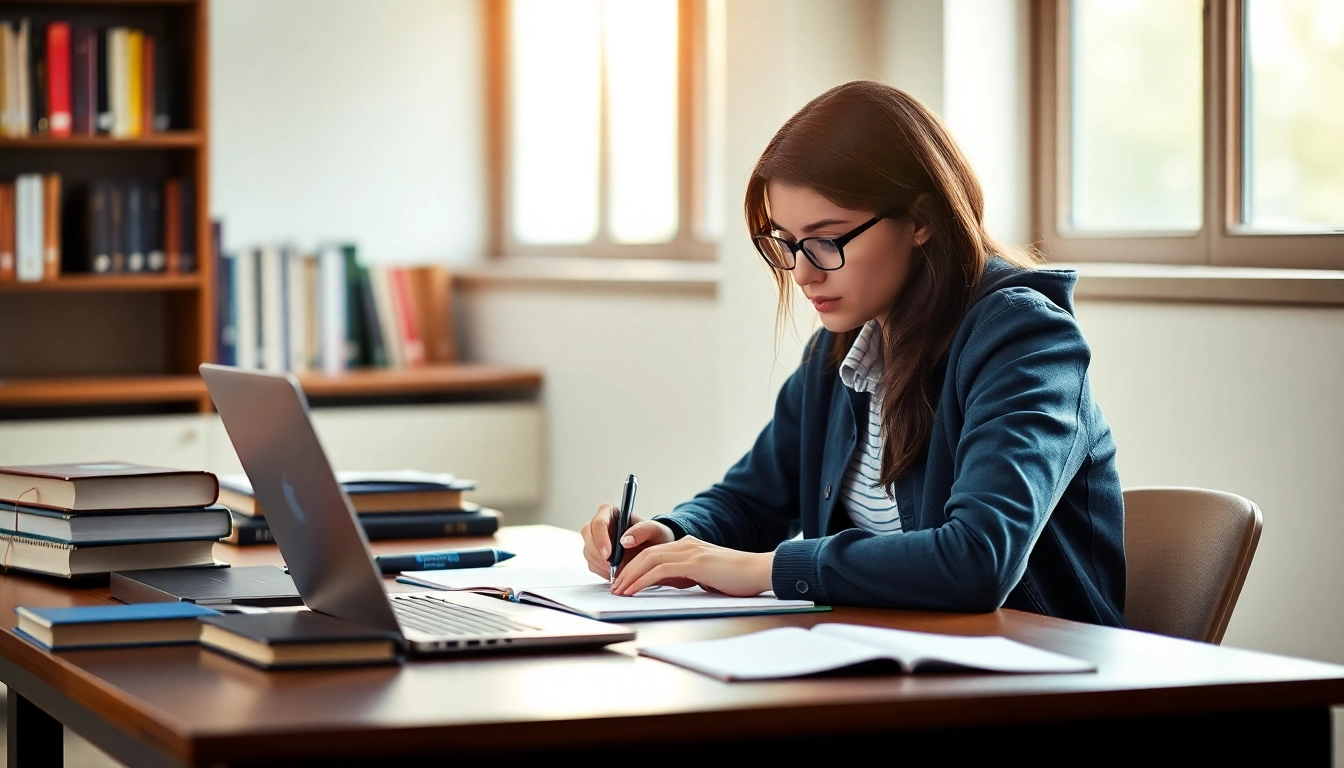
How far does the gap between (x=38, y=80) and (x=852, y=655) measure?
339cm

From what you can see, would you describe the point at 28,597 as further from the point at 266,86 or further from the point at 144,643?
the point at 266,86

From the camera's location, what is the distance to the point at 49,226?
4.12 meters

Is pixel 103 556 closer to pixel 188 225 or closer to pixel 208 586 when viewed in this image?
pixel 208 586

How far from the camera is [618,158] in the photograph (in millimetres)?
4543

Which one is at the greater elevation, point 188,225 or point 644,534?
point 188,225

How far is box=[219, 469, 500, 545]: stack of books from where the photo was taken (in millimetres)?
2283

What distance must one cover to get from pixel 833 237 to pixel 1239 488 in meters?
0.97

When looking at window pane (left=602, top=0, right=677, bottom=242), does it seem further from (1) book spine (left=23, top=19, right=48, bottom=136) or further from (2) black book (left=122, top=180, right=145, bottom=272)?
(1) book spine (left=23, top=19, right=48, bottom=136)

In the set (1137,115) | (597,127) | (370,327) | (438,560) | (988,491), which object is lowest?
(438,560)

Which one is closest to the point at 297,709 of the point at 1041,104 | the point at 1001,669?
the point at 1001,669

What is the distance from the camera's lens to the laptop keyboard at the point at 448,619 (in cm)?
144

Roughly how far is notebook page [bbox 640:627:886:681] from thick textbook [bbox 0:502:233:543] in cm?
74

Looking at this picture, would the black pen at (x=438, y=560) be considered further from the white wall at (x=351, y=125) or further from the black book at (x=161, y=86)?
the white wall at (x=351, y=125)

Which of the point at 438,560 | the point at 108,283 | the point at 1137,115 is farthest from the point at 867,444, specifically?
the point at 108,283
